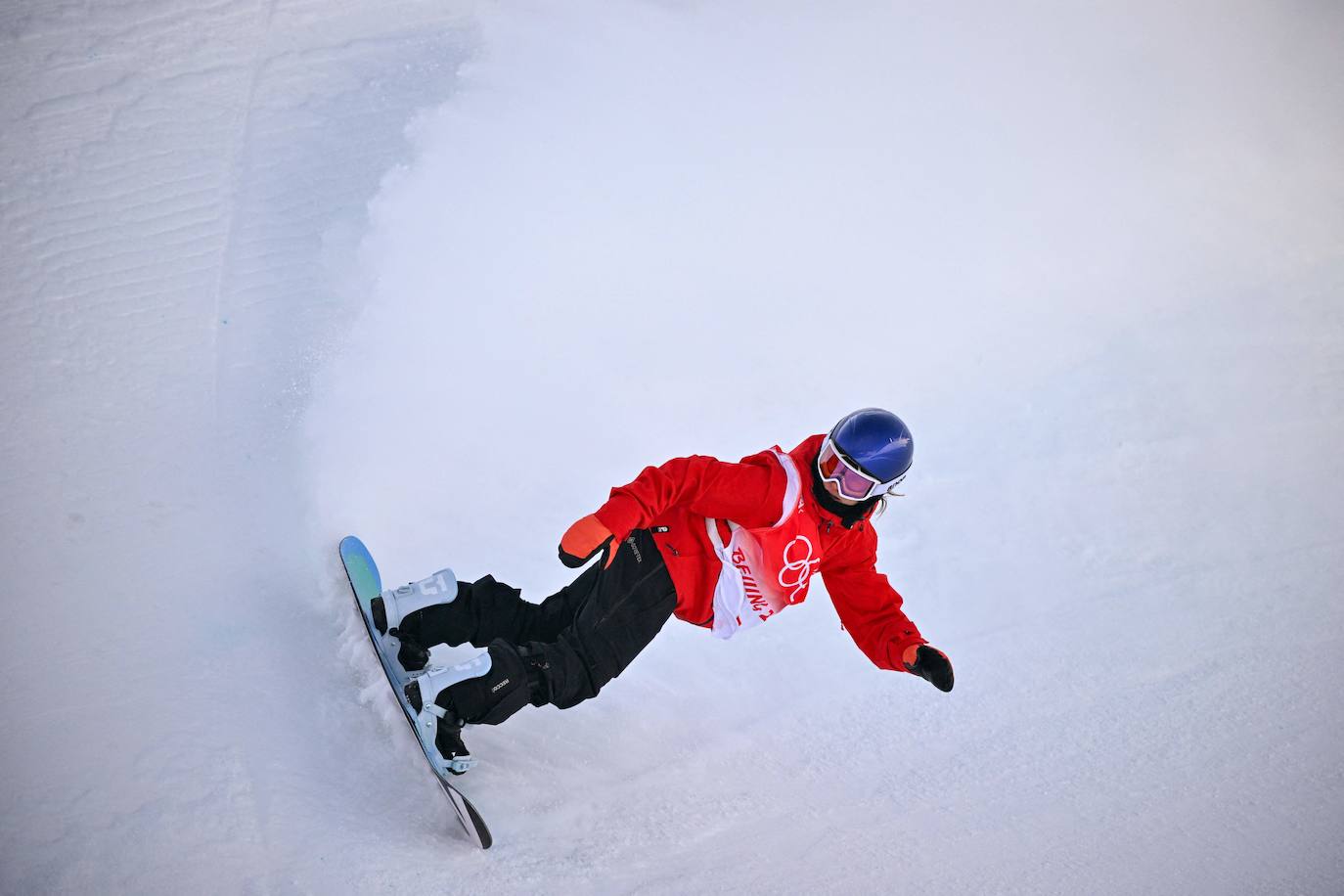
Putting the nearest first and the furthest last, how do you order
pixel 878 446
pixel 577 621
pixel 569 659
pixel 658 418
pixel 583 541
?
pixel 583 541 < pixel 878 446 < pixel 569 659 < pixel 577 621 < pixel 658 418

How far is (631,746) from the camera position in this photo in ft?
11.8

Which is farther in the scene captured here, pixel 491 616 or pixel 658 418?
pixel 658 418

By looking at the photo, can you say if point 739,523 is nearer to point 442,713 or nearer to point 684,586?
point 684,586

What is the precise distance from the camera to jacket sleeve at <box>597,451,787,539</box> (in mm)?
2916

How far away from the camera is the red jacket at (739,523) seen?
292cm

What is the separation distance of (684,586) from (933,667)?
825 mm

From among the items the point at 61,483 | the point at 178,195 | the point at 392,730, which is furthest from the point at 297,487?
the point at 178,195

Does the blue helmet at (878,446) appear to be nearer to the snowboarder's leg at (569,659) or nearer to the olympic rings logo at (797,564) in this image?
the olympic rings logo at (797,564)

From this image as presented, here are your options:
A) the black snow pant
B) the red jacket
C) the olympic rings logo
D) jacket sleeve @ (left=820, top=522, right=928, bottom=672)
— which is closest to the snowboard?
the black snow pant

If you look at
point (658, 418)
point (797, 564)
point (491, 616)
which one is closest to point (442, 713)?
point (491, 616)

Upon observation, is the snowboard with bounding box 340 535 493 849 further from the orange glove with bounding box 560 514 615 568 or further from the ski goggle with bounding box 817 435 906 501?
the ski goggle with bounding box 817 435 906 501

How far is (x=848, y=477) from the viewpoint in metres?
2.95

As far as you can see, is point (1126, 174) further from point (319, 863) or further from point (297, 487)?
point (319, 863)

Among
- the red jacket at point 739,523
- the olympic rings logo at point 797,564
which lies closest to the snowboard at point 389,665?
the red jacket at point 739,523
